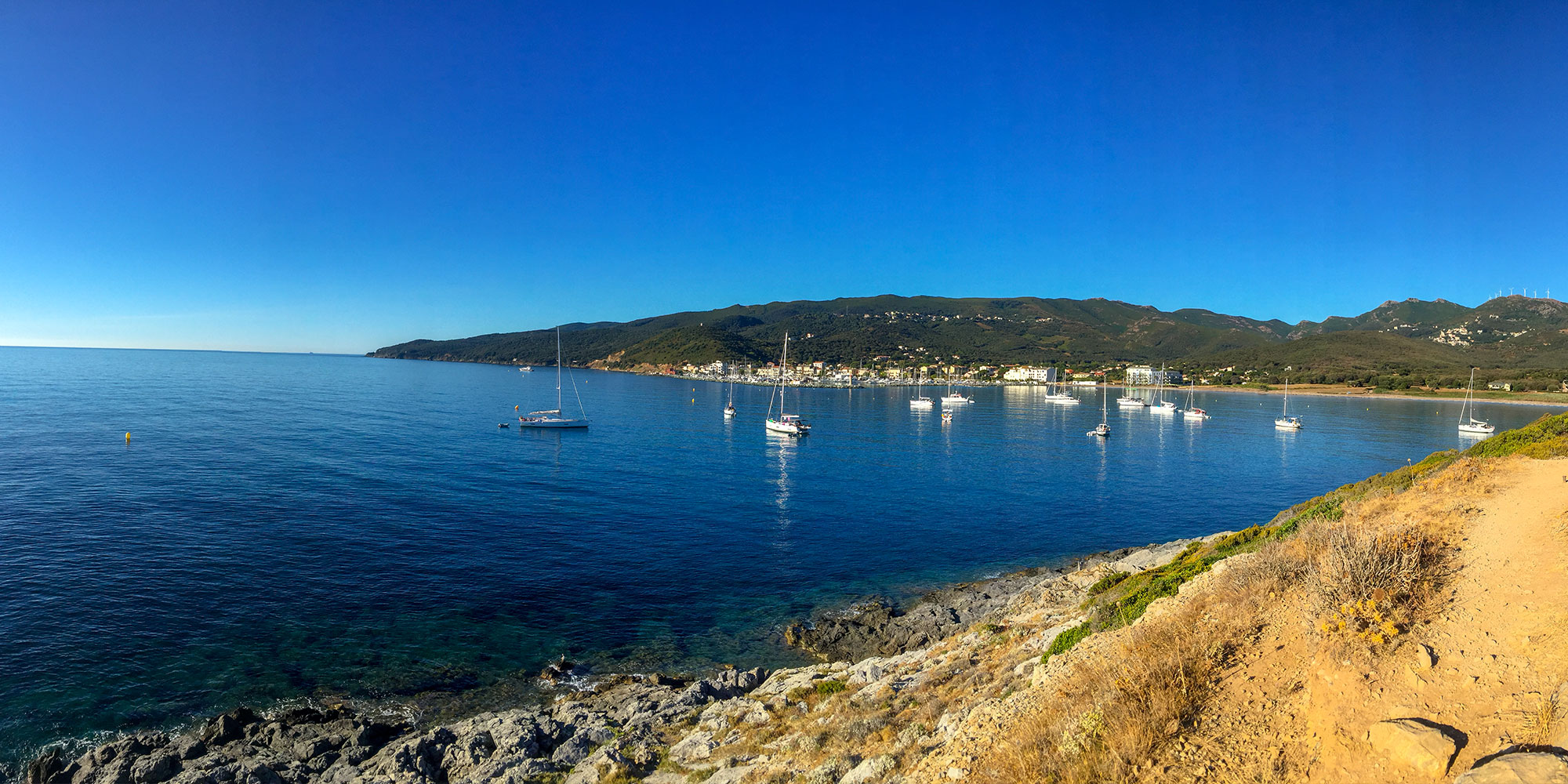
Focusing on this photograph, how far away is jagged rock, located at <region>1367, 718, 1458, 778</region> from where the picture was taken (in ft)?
17.7

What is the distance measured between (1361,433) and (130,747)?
95.0 m

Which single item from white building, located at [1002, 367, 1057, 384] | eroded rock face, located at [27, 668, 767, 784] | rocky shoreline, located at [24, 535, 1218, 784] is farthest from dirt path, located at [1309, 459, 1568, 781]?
white building, located at [1002, 367, 1057, 384]

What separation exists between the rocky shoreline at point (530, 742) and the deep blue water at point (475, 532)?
176cm

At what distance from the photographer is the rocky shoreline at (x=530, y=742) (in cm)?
1061

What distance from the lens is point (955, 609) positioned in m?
20.5

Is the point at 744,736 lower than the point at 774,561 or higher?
higher

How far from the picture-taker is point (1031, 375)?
586 ft

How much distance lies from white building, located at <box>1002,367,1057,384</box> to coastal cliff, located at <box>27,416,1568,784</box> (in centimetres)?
16515

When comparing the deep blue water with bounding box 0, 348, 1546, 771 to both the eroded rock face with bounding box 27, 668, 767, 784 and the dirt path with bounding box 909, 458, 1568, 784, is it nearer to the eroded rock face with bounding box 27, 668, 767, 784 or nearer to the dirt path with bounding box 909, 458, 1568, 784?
the eroded rock face with bounding box 27, 668, 767, 784

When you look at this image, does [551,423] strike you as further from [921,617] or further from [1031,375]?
[1031,375]

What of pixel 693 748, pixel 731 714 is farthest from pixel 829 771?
pixel 731 714

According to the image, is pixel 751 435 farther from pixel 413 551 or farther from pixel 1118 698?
pixel 1118 698

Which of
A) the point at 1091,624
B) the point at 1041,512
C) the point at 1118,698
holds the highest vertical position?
the point at 1118,698

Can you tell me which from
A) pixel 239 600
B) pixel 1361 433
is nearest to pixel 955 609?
pixel 239 600
